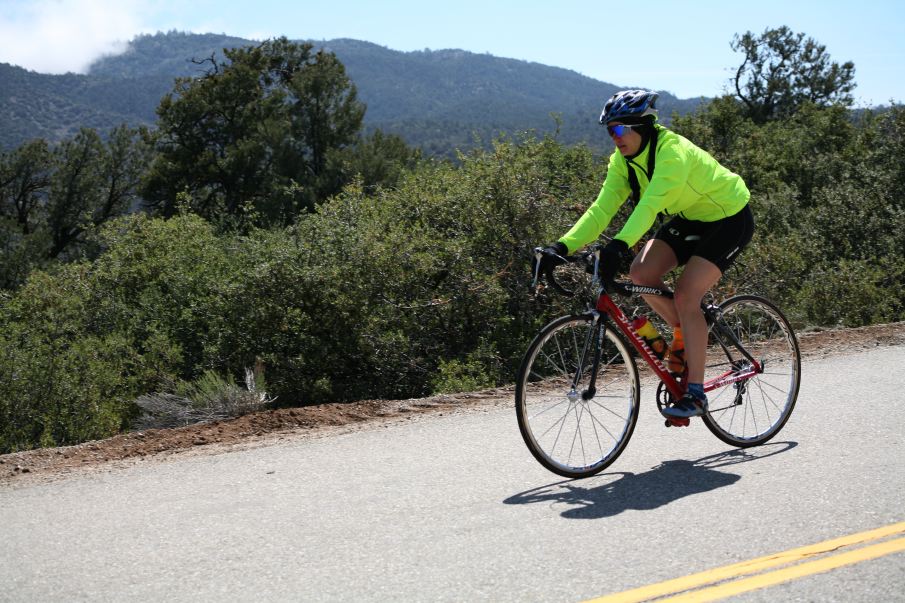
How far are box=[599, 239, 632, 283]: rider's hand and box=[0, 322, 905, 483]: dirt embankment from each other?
259 centimetres

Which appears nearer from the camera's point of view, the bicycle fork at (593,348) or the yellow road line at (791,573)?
the yellow road line at (791,573)

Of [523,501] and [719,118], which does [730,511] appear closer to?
[523,501]

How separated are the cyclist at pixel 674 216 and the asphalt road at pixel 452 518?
0.80 metres

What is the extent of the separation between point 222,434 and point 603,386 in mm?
3110

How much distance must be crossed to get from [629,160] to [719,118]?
33590 mm

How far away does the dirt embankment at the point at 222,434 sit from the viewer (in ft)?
19.5

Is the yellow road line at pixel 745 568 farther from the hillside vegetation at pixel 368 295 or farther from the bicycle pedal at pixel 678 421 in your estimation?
the hillside vegetation at pixel 368 295

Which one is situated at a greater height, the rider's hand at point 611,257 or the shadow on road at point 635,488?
the rider's hand at point 611,257

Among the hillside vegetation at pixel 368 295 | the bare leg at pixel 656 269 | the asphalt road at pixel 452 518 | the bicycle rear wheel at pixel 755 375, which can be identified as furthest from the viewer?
the hillside vegetation at pixel 368 295

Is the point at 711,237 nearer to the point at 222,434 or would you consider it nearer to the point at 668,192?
the point at 668,192

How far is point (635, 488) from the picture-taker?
469 centimetres

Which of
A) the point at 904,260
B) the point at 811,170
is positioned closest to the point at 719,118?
the point at 811,170

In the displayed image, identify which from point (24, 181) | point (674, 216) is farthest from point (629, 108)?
point (24, 181)

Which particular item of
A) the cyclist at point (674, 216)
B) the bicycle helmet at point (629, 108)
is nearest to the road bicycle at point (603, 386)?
the cyclist at point (674, 216)
